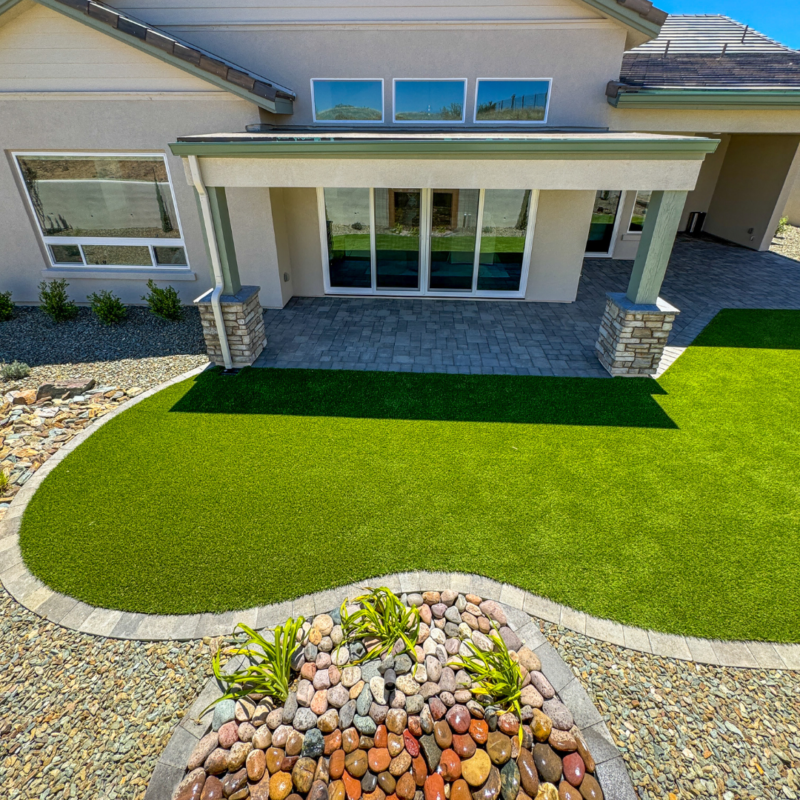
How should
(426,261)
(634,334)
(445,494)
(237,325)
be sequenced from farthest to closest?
(426,261)
(237,325)
(634,334)
(445,494)

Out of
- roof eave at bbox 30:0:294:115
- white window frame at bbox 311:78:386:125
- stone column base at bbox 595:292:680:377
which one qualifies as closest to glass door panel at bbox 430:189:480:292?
white window frame at bbox 311:78:386:125

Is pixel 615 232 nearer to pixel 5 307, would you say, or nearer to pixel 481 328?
pixel 481 328

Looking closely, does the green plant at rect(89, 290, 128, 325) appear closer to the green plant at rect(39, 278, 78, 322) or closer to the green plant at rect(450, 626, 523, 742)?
the green plant at rect(39, 278, 78, 322)

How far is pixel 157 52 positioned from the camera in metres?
8.99

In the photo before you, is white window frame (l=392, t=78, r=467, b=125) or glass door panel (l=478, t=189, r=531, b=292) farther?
glass door panel (l=478, t=189, r=531, b=292)

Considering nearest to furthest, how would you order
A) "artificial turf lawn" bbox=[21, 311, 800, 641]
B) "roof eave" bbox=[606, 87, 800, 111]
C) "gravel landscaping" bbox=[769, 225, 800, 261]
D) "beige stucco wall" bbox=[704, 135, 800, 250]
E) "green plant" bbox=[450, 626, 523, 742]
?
"green plant" bbox=[450, 626, 523, 742], "artificial turf lawn" bbox=[21, 311, 800, 641], "roof eave" bbox=[606, 87, 800, 111], "beige stucco wall" bbox=[704, 135, 800, 250], "gravel landscaping" bbox=[769, 225, 800, 261]

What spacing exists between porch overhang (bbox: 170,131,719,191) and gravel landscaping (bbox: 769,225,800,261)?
43.6 feet

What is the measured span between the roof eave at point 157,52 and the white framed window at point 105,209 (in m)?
1.89

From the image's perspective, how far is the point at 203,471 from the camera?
6.36 meters

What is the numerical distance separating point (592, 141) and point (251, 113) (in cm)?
702

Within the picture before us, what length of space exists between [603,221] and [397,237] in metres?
8.16

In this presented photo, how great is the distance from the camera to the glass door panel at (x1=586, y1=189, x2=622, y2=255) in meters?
14.9

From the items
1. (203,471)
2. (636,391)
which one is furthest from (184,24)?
(636,391)

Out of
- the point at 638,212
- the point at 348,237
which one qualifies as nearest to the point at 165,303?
the point at 348,237
